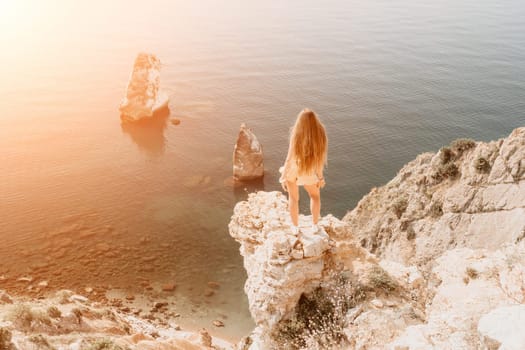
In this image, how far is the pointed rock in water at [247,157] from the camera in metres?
43.8

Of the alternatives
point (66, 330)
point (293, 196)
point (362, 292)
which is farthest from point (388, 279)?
point (66, 330)

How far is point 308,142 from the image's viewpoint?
979cm

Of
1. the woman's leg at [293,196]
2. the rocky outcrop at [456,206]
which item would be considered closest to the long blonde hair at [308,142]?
the woman's leg at [293,196]

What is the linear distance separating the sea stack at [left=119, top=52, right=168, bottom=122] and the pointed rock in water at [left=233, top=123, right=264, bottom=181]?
26227mm

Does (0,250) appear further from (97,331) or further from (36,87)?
(36,87)

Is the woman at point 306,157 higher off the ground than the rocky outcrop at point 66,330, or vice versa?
the woman at point 306,157

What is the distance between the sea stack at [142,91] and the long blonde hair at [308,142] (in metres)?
57.4

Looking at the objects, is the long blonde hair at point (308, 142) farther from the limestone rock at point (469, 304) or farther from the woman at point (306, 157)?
the limestone rock at point (469, 304)

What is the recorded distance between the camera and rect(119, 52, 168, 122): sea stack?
6162cm

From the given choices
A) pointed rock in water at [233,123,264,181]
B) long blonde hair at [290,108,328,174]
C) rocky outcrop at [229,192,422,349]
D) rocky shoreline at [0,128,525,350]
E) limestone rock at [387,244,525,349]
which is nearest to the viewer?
limestone rock at [387,244,525,349]

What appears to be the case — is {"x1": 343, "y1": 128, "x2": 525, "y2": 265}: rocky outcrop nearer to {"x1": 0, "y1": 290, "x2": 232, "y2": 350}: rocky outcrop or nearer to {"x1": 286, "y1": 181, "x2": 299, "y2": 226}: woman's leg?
{"x1": 286, "y1": 181, "x2": 299, "y2": 226}: woman's leg

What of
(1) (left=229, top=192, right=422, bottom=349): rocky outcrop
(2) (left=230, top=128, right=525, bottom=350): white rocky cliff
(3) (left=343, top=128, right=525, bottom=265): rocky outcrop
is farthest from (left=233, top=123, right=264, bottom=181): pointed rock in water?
(1) (left=229, top=192, right=422, bottom=349): rocky outcrop

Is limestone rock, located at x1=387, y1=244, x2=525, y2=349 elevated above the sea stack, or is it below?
below

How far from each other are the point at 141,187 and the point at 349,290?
39.7m
